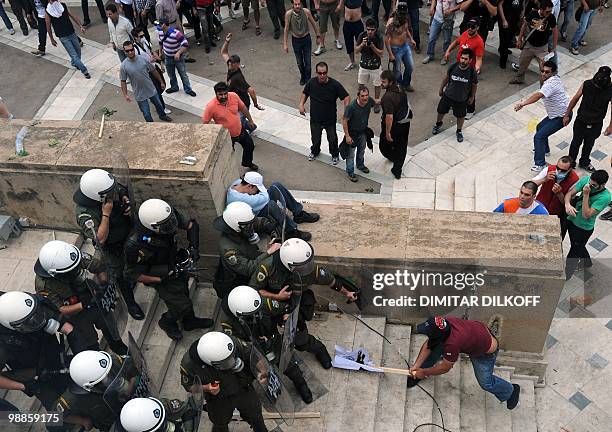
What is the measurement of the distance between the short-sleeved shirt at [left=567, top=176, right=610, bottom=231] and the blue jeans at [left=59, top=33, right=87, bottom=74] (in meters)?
9.23

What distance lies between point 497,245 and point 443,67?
6562 mm

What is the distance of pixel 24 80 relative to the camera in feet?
39.9

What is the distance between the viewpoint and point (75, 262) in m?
5.09

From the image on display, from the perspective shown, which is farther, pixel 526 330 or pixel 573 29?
pixel 573 29

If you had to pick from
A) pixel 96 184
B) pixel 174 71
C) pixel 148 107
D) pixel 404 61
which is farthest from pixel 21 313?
pixel 404 61

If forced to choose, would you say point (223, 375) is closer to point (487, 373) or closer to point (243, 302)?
point (243, 302)

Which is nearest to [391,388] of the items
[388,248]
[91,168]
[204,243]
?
[388,248]

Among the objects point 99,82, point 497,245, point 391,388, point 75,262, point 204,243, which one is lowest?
point 99,82

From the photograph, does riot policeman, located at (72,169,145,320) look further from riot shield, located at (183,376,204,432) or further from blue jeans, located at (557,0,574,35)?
blue jeans, located at (557,0,574,35)

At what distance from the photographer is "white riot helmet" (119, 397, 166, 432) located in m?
4.15

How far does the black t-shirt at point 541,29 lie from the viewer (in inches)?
392

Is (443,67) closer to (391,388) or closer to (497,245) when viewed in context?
(497,245)

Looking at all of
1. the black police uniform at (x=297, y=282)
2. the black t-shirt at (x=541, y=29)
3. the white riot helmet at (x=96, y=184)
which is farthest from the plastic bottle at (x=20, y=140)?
the black t-shirt at (x=541, y=29)

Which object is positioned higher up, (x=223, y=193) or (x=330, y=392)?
(x=223, y=193)
